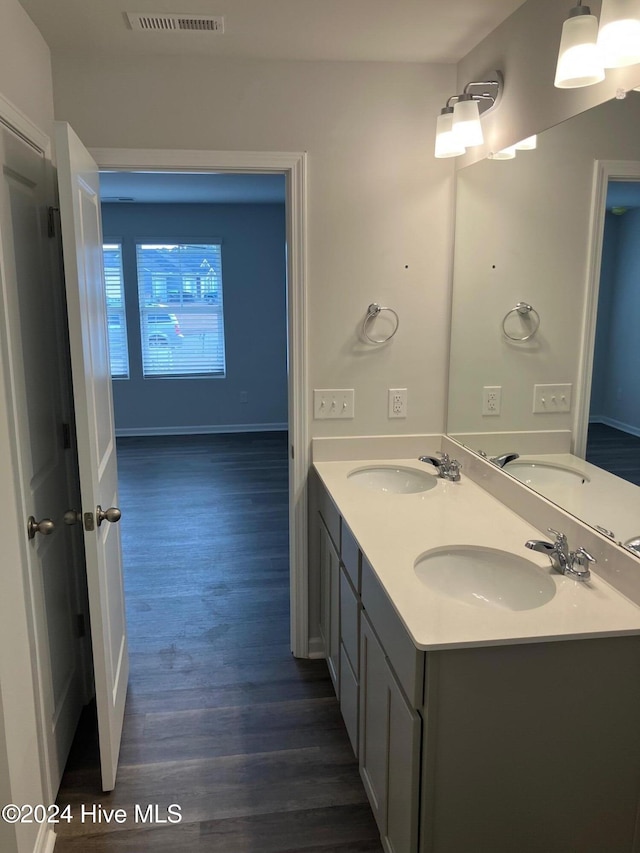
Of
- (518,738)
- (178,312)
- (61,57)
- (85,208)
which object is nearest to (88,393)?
(85,208)

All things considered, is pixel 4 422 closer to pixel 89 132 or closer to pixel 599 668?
Result: pixel 89 132

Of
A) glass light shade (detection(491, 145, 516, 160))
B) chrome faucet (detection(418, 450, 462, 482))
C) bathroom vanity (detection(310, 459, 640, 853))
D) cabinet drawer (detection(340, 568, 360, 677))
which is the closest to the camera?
bathroom vanity (detection(310, 459, 640, 853))

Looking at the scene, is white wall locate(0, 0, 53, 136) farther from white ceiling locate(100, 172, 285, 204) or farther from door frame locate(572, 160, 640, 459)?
white ceiling locate(100, 172, 285, 204)

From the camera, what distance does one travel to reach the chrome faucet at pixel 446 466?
2.59m

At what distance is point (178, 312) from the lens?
24.2ft

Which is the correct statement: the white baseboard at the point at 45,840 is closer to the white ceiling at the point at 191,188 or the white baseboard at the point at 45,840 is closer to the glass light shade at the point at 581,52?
the glass light shade at the point at 581,52

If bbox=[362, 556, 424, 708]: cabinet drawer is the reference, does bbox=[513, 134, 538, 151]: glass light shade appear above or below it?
above

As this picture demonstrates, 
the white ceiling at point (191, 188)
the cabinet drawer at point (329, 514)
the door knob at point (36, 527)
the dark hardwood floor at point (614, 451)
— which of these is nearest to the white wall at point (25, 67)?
the door knob at point (36, 527)

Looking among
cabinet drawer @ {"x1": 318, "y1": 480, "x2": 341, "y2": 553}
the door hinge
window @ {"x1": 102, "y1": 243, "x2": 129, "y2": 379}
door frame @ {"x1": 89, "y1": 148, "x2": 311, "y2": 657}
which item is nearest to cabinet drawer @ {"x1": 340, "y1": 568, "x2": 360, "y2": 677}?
cabinet drawer @ {"x1": 318, "y1": 480, "x2": 341, "y2": 553}

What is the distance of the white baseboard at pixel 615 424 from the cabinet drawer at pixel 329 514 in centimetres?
92

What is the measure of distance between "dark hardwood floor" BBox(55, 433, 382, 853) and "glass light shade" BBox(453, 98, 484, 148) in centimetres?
214

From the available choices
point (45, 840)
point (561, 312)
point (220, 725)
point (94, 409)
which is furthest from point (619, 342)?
point (45, 840)

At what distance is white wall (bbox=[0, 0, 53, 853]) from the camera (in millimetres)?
1623

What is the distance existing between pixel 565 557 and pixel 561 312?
2.40 ft
